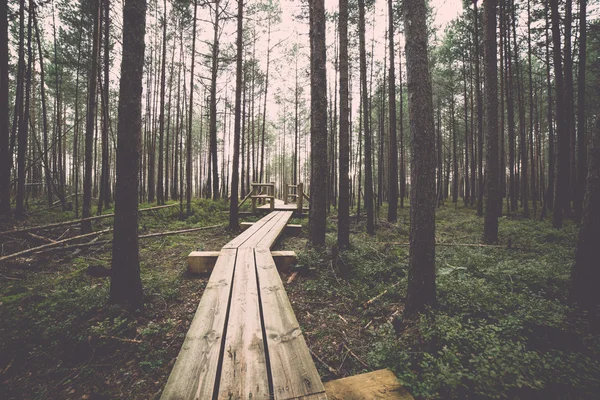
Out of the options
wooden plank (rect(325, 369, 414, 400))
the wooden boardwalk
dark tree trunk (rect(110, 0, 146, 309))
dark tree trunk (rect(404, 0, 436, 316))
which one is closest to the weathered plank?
the wooden boardwalk

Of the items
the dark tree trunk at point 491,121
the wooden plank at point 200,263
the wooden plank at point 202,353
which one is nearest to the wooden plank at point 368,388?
the wooden plank at point 202,353

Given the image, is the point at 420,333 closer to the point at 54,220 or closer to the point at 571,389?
the point at 571,389

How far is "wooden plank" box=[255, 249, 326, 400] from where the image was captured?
153 centimetres

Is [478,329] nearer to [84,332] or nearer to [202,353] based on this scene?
[202,353]

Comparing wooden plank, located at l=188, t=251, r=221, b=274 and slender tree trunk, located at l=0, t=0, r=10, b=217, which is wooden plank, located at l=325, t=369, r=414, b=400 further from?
slender tree trunk, located at l=0, t=0, r=10, b=217

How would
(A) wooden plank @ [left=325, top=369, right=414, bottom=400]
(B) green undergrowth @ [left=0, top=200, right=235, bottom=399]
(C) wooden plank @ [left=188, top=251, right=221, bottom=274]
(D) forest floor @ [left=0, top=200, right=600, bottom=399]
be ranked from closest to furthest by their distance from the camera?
(A) wooden plank @ [left=325, top=369, right=414, bottom=400] → (D) forest floor @ [left=0, top=200, right=600, bottom=399] → (B) green undergrowth @ [left=0, top=200, right=235, bottom=399] → (C) wooden plank @ [left=188, top=251, right=221, bottom=274]

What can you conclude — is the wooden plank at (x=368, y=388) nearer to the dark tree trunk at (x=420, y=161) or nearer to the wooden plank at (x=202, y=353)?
the wooden plank at (x=202, y=353)

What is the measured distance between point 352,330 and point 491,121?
7.50 metres

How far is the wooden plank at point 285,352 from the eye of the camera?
1532mm

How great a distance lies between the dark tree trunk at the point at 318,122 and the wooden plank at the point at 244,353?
345cm

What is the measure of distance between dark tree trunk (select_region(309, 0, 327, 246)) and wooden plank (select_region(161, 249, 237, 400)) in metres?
3.60

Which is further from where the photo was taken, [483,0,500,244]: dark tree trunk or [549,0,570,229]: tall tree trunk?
[549,0,570,229]: tall tree trunk

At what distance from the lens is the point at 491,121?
6.99 metres

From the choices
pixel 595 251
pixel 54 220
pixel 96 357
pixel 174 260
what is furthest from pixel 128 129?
pixel 54 220
